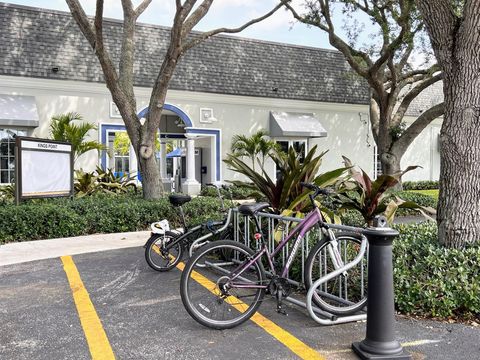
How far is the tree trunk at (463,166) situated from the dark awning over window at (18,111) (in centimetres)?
1265

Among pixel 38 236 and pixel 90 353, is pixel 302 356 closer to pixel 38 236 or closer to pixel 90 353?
pixel 90 353

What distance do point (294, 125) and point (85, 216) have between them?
11.1 meters

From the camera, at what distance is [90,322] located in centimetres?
418

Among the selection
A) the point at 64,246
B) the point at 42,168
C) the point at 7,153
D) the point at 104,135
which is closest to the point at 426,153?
the point at 104,135

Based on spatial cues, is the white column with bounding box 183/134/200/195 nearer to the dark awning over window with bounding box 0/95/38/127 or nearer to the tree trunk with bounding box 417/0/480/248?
the dark awning over window with bounding box 0/95/38/127

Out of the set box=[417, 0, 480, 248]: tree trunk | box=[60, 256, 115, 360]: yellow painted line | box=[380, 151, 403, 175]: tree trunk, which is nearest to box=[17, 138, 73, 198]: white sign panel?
box=[60, 256, 115, 360]: yellow painted line

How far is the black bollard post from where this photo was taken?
344 cm

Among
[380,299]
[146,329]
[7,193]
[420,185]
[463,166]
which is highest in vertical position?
[463,166]

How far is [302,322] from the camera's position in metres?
4.17

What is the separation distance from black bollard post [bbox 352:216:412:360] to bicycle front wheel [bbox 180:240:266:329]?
100 cm

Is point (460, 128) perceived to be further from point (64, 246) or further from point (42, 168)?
point (42, 168)

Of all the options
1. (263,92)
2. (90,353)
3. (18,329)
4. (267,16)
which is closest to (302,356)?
(90,353)

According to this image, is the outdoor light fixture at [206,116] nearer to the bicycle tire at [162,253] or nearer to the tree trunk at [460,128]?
the bicycle tire at [162,253]

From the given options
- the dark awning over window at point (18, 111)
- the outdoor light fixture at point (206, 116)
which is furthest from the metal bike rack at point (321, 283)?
the outdoor light fixture at point (206, 116)
